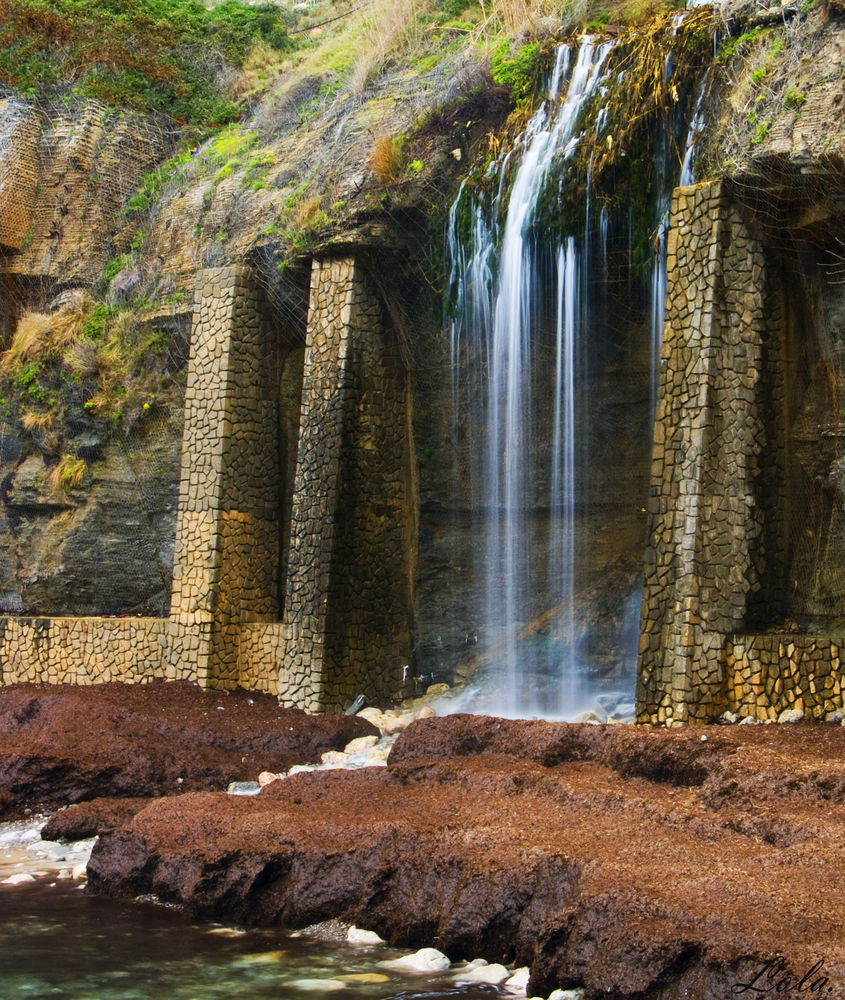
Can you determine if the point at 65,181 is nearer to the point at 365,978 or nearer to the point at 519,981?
the point at 365,978

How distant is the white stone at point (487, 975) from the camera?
614 centimetres

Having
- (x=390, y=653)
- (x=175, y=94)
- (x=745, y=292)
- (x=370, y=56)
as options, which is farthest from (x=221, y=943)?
(x=175, y=94)

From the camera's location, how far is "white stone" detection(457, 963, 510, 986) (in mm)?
6137

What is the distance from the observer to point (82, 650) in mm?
18156

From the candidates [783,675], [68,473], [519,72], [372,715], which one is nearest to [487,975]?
[783,675]

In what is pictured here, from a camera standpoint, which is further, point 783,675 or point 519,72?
point 519,72

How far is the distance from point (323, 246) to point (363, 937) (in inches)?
422

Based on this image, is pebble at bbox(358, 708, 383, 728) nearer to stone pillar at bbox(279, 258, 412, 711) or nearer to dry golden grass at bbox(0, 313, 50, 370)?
stone pillar at bbox(279, 258, 412, 711)

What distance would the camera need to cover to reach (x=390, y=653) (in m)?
16.2

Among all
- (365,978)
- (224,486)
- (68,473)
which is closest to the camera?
(365,978)

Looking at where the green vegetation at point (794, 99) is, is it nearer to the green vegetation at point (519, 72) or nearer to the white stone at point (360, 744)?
the green vegetation at point (519, 72)

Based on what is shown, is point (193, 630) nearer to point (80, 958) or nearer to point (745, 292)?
point (745, 292)

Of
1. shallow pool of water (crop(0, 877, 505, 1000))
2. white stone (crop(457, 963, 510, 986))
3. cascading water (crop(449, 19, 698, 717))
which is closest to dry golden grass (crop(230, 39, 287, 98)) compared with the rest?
cascading water (crop(449, 19, 698, 717))

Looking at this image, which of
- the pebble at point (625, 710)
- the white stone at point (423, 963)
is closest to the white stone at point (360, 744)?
the pebble at point (625, 710)
